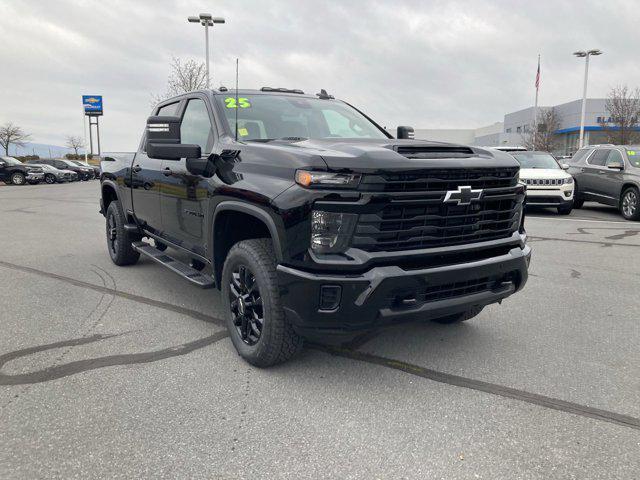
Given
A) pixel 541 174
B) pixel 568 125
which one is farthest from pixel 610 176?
pixel 568 125

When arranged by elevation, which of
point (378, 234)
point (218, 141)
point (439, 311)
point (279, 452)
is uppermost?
point (218, 141)

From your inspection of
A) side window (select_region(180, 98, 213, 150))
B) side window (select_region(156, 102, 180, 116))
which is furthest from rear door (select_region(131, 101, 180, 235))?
side window (select_region(180, 98, 213, 150))

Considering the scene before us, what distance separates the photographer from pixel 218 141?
4043 mm

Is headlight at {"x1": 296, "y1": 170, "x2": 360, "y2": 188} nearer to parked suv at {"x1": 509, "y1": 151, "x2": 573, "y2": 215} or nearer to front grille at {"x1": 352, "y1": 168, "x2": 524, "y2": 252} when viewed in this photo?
front grille at {"x1": 352, "y1": 168, "x2": 524, "y2": 252}

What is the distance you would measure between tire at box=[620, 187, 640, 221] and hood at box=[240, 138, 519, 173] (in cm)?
1003

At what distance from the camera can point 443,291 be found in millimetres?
3193

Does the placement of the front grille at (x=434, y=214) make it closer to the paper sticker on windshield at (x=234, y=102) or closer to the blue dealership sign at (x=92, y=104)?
the paper sticker on windshield at (x=234, y=102)

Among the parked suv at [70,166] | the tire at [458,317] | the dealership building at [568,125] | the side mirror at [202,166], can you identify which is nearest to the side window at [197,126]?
the side mirror at [202,166]

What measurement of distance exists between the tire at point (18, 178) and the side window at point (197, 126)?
2991cm

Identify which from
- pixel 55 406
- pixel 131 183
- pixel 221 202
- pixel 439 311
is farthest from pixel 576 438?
pixel 131 183

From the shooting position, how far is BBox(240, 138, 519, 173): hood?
2.93 meters

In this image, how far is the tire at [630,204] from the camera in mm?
11891

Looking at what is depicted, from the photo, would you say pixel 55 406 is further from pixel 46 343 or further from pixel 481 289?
pixel 481 289

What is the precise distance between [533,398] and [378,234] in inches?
53.4
